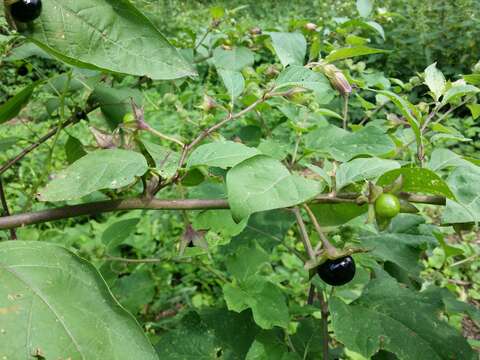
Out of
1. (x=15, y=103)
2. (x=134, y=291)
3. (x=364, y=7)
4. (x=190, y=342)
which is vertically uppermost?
(x=15, y=103)

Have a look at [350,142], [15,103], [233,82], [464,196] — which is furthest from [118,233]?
[464,196]

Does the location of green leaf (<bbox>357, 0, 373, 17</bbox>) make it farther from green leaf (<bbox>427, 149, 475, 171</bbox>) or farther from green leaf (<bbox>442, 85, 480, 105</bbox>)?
green leaf (<bbox>427, 149, 475, 171</bbox>)

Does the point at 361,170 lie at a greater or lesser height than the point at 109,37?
lesser

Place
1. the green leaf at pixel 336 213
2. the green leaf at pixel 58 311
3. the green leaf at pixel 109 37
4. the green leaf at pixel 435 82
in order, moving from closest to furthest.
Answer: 1. the green leaf at pixel 58 311
2. the green leaf at pixel 109 37
3. the green leaf at pixel 336 213
4. the green leaf at pixel 435 82

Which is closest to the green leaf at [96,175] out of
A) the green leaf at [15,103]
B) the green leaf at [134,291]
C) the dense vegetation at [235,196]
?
the dense vegetation at [235,196]

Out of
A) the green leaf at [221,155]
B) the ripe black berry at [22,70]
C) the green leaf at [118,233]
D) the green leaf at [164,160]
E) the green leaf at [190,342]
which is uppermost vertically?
the green leaf at [221,155]

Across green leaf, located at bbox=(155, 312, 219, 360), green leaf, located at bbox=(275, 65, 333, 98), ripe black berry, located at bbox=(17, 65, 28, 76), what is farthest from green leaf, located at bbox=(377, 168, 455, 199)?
ripe black berry, located at bbox=(17, 65, 28, 76)

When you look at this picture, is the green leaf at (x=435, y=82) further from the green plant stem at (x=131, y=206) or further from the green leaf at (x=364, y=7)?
the green leaf at (x=364, y=7)

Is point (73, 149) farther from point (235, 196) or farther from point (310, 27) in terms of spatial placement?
point (310, 27)
